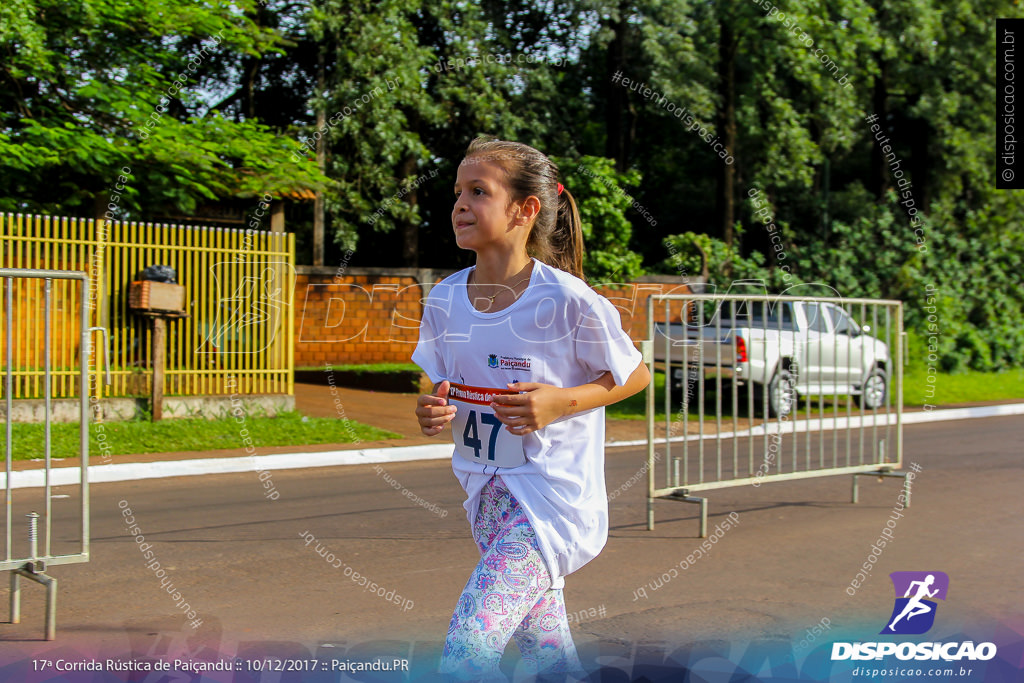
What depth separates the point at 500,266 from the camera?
285 centimetres

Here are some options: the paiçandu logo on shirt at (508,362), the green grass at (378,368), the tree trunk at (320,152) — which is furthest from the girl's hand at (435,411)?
the tree trunk at (320,152)

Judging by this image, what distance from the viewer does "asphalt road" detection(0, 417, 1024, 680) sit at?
473cm

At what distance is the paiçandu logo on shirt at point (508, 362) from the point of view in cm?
271

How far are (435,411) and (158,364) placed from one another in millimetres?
9888

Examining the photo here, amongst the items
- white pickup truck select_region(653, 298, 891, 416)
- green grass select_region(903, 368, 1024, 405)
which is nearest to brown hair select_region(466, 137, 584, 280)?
white pickup truck select_region(653, 298, 891, 416)

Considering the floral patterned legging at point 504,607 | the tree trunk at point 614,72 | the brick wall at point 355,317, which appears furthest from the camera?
the tree trunk at point 614,72

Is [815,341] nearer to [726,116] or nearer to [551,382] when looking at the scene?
[551,382]

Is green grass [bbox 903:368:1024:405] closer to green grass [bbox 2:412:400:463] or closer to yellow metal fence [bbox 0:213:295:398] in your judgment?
green grass [bbox 2:412:400:463]

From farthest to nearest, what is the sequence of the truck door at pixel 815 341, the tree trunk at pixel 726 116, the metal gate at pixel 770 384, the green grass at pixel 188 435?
1. the tree trunk at pixel 726 116
2. the green grass at pixel 188 435
3. the truck door at pixel 815 341
4. the metal gate at pixel 770 384

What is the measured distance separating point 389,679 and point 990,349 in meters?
22.9

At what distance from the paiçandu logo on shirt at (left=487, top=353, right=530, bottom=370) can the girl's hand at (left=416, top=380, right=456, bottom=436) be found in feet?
0.45

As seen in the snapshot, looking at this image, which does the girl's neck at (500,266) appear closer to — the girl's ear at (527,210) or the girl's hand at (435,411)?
the girl's ear at (527,210)

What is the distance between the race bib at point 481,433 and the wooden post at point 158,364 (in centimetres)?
975

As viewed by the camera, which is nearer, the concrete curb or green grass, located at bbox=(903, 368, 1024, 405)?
the concrete curb
